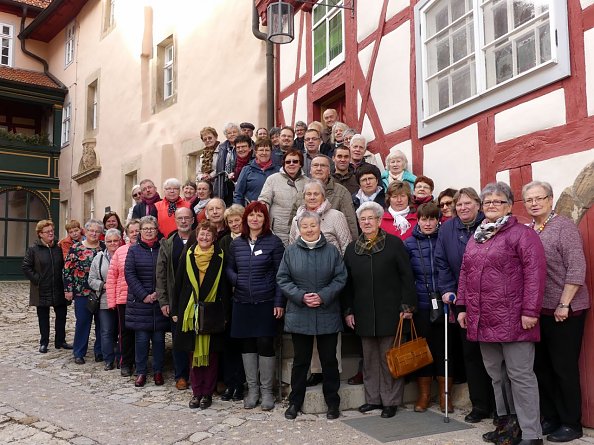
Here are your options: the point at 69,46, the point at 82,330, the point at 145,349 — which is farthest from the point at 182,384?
the point at 69,46

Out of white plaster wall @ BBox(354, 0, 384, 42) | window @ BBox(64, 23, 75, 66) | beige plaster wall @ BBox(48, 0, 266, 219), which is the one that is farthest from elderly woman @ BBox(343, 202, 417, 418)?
window @ BBox(64, 23, 75, 66)

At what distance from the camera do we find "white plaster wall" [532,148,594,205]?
4422 millimetres

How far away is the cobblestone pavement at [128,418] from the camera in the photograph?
13.8 ft

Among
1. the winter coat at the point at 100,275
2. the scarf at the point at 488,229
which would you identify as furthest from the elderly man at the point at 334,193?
the winter coat at the point at 100,275

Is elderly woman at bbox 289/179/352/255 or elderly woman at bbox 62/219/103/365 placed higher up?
elderly woman at bbox 289/179/352/255

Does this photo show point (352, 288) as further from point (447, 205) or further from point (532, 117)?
point (532, 117)

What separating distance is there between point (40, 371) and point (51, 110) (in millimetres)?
14719

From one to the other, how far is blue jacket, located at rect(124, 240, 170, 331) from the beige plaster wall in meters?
4.80

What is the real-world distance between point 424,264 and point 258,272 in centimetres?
131

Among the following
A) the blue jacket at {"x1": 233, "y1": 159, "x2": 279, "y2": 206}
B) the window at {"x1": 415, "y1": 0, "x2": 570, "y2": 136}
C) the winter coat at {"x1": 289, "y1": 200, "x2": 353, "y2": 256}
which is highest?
the window at {"x1": 415, "y1": 0, "x2": 570, "y2": 136}

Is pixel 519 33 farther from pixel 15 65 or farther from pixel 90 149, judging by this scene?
pixel 15 65

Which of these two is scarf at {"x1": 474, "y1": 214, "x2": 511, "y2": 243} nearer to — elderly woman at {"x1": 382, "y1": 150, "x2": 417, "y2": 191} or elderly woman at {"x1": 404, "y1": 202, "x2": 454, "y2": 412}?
elderly woman at {"x1": 404, "y1": 202, "x2": 454, "y2": 412}

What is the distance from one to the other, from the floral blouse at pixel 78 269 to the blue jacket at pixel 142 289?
1.41m

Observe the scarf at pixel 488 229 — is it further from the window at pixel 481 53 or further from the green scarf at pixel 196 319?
the green scarf at pixel 196 319
